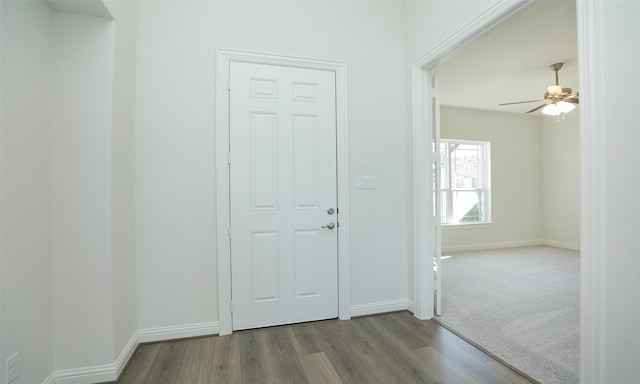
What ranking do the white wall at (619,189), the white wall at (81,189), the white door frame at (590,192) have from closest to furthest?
the white wall at (619,189), the white door frame at (590,192), the white wall at (81,189)

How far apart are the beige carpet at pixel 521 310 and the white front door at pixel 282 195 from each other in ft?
4.21

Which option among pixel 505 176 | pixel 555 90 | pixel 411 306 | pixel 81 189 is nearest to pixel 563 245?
pixel 505 176

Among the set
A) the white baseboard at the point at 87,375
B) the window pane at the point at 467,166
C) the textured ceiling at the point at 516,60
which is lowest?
the white baseboard at the point at 87,375

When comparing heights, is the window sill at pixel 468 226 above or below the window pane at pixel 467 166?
below

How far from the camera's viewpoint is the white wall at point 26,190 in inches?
54.2

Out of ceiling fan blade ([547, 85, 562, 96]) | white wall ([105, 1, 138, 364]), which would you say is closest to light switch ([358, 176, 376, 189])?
white wall ([105, 1, 138, 364])

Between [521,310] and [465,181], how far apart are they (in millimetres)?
3538

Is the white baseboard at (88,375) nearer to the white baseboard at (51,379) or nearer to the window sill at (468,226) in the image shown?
the white baseboard at (51,379)

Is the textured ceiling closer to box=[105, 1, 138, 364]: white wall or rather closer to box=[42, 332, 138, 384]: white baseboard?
box=[105, 1, 138, 364]: white wall

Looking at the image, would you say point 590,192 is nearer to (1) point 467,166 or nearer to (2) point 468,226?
(2) point 468,226

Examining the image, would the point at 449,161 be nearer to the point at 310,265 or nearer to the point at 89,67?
the point at 310,265

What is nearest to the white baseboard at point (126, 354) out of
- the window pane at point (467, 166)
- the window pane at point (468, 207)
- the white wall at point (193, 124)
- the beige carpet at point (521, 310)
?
the white wall at point (193, 124)

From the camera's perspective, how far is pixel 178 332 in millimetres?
2273

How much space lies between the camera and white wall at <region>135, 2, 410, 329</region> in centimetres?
222
